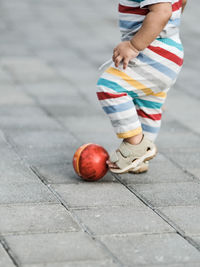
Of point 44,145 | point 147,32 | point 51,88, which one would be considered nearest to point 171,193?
point 147,32

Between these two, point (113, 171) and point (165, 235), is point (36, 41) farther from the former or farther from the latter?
point (165, 235)

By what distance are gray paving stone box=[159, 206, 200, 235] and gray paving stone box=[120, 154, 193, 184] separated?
55 cm

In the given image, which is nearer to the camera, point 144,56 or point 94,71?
point 144,56

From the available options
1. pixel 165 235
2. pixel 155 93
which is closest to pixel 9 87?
pixel 155 93

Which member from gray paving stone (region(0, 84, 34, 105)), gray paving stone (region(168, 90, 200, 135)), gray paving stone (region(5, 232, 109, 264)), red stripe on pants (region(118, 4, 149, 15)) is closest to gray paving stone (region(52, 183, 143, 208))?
gray paving stone (region(5, 232, 109, 264))

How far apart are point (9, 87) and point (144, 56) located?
2.95 metres

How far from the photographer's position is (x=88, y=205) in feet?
13.5

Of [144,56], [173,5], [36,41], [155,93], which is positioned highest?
[173,5]

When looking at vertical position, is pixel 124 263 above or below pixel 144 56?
below

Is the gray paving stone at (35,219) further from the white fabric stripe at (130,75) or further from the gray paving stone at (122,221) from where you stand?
the white fabric stripe at (130,75)

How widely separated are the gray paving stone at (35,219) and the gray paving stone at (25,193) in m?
0.10

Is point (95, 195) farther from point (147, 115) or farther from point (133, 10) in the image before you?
point (133, 10)

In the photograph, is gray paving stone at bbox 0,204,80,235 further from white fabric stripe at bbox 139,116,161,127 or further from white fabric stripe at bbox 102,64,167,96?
white fabric stripe at bbox 139,116,161,127

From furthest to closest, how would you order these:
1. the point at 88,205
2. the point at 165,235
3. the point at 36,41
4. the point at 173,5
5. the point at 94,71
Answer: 1. the point at 36,41
2. the point at 94,71
3. the point at 173,5
4. the point at 88,205
5. the point at 165,235
